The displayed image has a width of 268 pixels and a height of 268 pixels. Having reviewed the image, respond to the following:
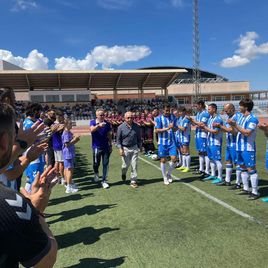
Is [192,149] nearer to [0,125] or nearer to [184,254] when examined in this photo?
[184,254]

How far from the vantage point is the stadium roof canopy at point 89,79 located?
35812 millimetres

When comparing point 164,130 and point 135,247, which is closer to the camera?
point 135,247

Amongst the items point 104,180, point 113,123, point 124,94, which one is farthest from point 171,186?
point 124,94

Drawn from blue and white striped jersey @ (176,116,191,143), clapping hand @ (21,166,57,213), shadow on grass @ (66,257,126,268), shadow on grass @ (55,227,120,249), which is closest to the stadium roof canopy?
blue and white striped jersey @ (176,116,191,143)

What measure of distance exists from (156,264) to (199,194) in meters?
3.45

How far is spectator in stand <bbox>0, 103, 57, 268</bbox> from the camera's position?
1149 mm

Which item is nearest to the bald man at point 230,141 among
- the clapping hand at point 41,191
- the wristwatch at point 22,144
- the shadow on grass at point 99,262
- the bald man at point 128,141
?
the bald man at point 128,141

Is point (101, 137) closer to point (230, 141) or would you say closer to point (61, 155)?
point (61, 155)

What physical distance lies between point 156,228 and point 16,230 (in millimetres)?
4364

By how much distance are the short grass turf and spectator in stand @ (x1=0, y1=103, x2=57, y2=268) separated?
3056 millimetres

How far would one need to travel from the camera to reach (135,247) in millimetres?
4539

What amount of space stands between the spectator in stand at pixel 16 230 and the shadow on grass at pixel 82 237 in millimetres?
3738

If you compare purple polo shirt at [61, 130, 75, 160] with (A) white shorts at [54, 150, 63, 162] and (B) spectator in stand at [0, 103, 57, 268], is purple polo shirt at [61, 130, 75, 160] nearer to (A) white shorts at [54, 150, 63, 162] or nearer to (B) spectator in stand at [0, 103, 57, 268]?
(A) white shorts at [54, 150, 63, 162]

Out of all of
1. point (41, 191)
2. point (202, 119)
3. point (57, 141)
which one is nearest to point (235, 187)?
point (202, 119)
